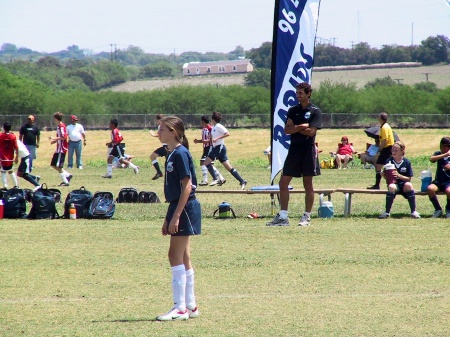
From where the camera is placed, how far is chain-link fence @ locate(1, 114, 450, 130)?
215 feet

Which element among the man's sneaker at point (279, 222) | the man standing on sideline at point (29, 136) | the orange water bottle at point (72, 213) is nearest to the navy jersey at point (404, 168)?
the man's sneaker at point (279, 222)

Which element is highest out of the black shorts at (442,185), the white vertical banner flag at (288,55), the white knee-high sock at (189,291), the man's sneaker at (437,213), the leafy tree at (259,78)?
the leafy tree at (259,78)

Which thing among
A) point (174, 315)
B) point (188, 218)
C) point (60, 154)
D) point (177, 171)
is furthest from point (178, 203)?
point (60, 154)

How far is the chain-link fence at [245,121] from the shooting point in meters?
65.6

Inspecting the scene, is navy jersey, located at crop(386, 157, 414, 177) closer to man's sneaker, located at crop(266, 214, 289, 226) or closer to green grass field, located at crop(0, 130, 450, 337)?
green grass field, located at crop(0, 130, 450, 337)

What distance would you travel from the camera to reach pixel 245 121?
2753 inches

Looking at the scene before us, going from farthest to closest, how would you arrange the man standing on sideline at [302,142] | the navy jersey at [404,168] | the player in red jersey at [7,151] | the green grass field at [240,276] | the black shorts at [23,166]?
the player in red jersey at [7,151] → the black shorts at [23,166] → the navy jersey at [404,168] → the man standing on sideline at [302,142] → the green grass field at [240,276]

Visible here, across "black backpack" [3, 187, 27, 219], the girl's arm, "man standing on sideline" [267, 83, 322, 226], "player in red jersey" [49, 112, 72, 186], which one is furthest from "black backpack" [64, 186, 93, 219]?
the girl's arm

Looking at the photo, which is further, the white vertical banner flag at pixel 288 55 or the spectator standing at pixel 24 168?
the spectator standing at pixel 24 168

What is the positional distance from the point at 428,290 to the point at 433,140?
4498cm

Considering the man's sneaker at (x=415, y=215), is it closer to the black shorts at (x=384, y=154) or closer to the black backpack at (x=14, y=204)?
the black shorts at (x=384, y=154)

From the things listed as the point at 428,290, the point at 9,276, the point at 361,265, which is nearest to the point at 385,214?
the point at 361,265

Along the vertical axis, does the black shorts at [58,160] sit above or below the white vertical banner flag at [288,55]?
below

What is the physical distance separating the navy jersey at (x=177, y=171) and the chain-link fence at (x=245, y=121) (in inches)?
2273
